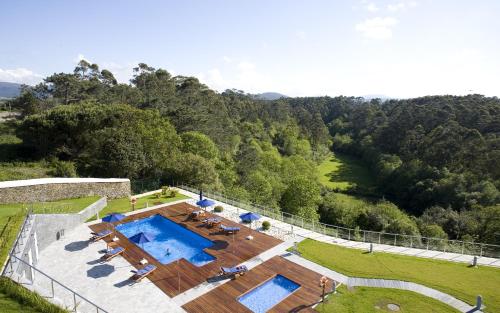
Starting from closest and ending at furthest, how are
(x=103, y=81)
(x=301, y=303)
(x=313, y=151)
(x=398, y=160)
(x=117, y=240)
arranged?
1. (x=301, y=303)
2. (x=117, y=240)
3. (x=398, y=160)
4. (x=103, y=81)
5. (x=313, y=151)

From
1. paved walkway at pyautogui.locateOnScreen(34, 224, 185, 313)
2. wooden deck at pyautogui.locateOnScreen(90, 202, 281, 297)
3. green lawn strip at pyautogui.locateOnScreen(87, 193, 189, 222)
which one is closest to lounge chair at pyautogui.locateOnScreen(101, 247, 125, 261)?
paved walkway at pyautogui.locateOnScreen(34, 224, 185, 313)

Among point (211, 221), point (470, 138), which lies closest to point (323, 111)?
point (470, 138)

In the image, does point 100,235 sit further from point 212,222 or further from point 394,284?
point 394,284

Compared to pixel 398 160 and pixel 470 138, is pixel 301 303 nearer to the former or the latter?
pixel 470 138

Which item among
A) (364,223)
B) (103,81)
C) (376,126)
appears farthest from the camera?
(376,126)

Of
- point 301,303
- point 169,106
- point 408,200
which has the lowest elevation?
point 408,200

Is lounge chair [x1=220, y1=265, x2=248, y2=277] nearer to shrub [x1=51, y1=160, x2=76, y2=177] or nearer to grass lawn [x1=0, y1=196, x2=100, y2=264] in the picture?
grass lawn [x1=0, y1=196, x2=100, y2=264]
